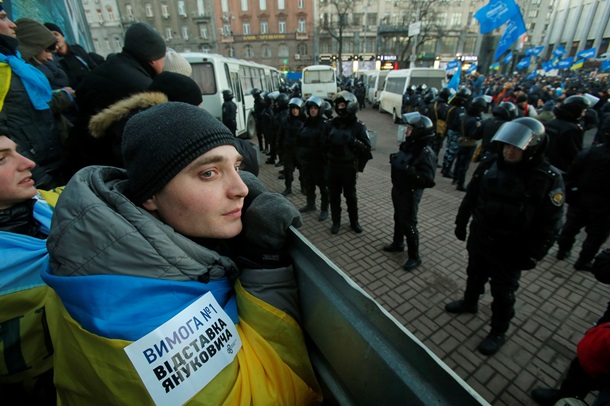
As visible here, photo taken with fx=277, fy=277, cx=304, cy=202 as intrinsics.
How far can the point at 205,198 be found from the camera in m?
1.01

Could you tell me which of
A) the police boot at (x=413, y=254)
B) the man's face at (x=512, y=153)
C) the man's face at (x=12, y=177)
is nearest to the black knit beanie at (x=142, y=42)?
the man's face at (x=12, y=177)

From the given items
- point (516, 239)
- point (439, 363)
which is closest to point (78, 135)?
point (439, 363)

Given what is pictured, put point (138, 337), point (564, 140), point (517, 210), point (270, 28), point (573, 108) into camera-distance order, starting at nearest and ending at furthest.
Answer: point (138, 337) < point (517, 210) < point (573, 108) < point (564, 140) < point (270, 28)

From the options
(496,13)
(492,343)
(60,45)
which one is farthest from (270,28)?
(492,343)

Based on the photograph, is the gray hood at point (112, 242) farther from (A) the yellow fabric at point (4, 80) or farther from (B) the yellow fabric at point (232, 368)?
(A) the yellow fabric at point (4, 80)

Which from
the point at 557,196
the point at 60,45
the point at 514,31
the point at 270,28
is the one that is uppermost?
the point at 270,28

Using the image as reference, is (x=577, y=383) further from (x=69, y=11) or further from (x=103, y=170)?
(x=69, y=11)

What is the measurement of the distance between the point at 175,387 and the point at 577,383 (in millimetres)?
2705

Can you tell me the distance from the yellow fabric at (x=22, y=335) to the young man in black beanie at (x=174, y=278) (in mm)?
303

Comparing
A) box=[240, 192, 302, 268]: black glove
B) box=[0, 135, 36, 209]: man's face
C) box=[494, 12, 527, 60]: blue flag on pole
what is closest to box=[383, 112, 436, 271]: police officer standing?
box=[240, 192, 302, 268]: black glove

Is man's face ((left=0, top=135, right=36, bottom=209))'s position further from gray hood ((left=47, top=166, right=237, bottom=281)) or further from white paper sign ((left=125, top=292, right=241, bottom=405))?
white paper sign ((left=125, top=292, right=241, bottom=405))

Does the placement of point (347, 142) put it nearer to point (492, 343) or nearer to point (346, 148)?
point (346, 148)

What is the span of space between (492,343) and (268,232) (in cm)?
294

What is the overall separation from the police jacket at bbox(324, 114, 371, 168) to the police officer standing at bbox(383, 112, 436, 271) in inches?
26.7
